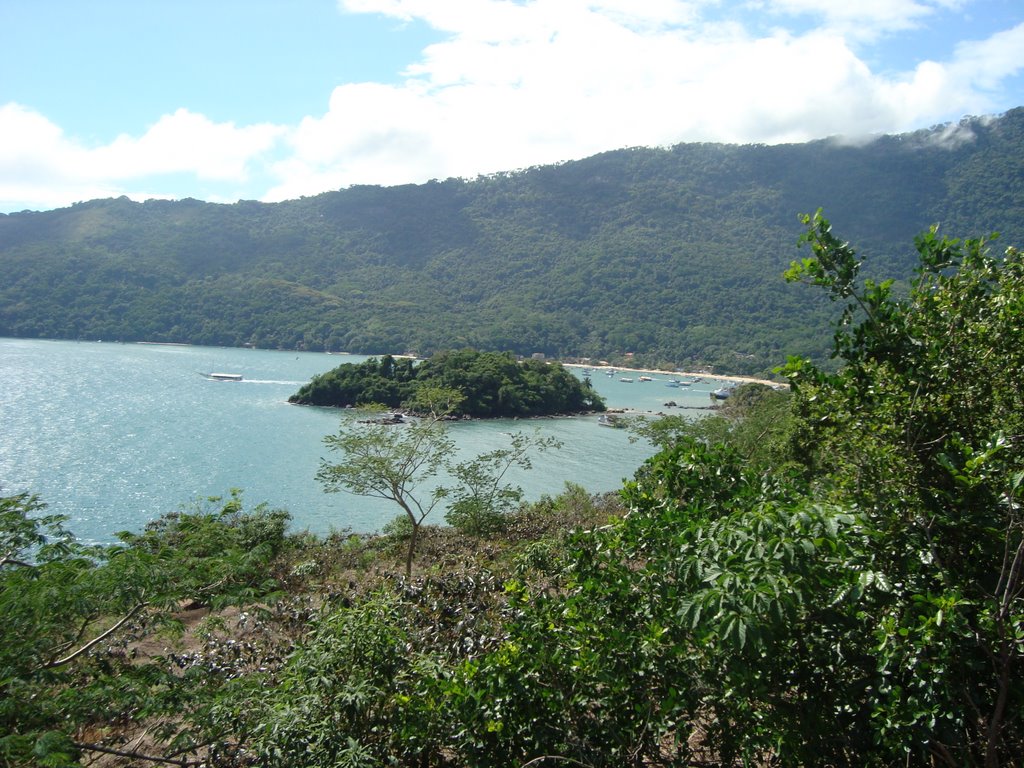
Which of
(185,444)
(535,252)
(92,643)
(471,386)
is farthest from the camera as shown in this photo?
(535,252)

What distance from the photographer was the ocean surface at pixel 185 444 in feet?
61.3

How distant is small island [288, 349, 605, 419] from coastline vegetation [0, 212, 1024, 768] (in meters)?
32.0

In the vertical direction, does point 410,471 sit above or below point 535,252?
below

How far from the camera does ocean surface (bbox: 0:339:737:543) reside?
18672mm

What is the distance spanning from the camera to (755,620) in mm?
2156

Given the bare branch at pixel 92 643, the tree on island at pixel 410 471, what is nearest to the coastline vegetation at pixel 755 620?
the bare branch at pixel 92 643

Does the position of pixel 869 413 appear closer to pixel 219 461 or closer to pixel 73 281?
pixel 219 461

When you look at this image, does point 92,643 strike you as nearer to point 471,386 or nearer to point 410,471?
point 410,471

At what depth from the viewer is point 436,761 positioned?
3.84 metres

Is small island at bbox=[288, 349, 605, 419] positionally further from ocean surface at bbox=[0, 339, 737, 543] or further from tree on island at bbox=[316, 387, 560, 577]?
tree on island at bbox=[316, 387, 560, 577]

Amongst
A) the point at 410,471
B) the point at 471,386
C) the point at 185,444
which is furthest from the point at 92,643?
the point at 471,386

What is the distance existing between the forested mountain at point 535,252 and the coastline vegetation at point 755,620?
55045mm

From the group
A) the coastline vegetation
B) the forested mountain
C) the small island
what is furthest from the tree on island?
the forested mountain

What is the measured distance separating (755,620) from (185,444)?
88.8ft
